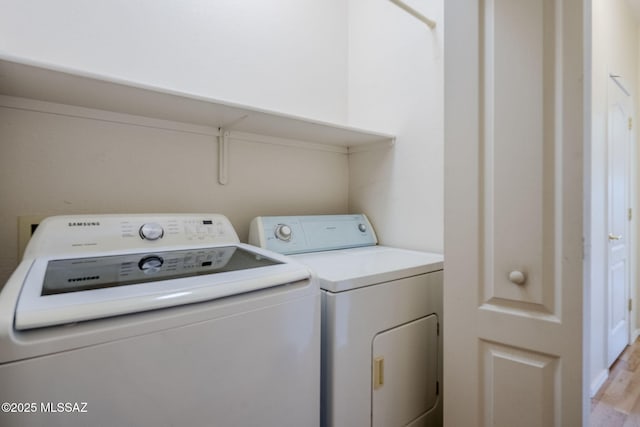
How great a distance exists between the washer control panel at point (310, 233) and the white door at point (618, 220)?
1934mm

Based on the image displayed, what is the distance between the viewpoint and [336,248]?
174 cm

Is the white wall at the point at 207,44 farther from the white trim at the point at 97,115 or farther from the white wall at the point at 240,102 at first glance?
the white trim at the point at 97,115

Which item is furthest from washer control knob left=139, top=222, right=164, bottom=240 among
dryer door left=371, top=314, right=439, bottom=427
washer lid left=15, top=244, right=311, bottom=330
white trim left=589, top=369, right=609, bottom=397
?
white trim left=589, top=369, right=609, bottom=397

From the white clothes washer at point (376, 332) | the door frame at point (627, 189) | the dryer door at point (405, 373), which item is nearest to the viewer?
the white clothes washer at point (376, 332)

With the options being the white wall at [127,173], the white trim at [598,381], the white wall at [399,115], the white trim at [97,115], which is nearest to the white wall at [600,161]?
the white trim at [598,381]

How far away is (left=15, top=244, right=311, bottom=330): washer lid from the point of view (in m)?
0.59

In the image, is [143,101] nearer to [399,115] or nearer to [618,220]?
[399,115]

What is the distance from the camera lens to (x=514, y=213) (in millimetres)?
985

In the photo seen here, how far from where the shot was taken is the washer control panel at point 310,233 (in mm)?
1546

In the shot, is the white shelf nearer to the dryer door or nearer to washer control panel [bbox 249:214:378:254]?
washer control panel [bbox 249:214:378:254]

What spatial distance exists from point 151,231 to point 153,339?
0.69 metres

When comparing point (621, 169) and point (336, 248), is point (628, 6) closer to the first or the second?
point (621, 169)

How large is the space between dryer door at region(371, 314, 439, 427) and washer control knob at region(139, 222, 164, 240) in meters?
0.95

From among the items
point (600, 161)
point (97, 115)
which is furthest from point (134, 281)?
point (600, 161)
